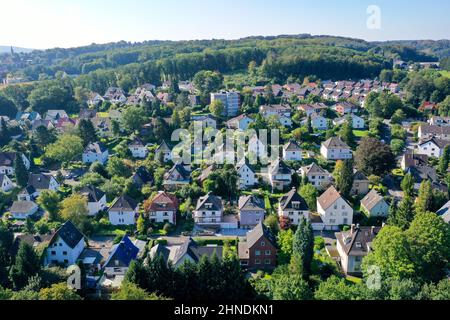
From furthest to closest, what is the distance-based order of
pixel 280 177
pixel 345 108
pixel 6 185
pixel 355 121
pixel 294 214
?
pixel 345 108 < pixel 355 121 < pixel 6 185 < pixel 280 177 < pixel 294 214

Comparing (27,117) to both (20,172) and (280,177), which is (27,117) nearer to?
(20,172)

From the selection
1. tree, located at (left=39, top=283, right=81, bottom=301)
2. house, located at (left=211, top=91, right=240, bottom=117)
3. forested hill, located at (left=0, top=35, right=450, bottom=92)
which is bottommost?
tree, located at (left=39, top=283, right=81, bottom=301)

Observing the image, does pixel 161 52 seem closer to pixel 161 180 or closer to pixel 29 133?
pixel 29 133

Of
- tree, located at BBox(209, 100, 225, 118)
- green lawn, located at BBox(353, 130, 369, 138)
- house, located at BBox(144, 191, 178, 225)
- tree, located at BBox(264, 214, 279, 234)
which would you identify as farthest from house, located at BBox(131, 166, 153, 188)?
green lawn, located at BBox(353, 130, 369, 138)

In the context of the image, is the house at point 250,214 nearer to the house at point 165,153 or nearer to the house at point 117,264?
the house at point 117,264

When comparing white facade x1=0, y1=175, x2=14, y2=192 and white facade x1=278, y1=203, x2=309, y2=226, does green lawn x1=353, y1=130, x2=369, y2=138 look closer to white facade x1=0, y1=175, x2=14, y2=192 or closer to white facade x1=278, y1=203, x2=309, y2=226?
white facade x1=278, y1=203, x2=309, y2=226

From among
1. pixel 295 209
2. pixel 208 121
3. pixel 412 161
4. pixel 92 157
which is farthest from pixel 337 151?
pixel 92 157
